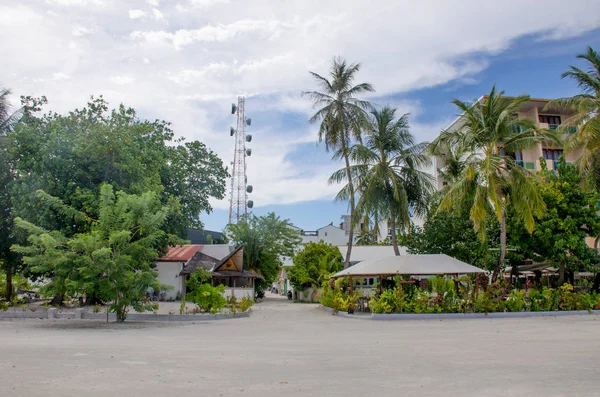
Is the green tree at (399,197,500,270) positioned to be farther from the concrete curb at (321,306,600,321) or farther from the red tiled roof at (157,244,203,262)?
the red tiled roof at (157,244,203,262)

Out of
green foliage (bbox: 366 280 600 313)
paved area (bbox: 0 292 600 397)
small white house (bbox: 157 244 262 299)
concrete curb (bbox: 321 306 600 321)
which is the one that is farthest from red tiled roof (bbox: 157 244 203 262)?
paved area (bbox: 0 292 600 397)

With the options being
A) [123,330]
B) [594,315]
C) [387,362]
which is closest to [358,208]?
[594,315]

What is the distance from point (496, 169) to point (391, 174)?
20.2ft

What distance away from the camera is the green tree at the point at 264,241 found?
41.4 metres

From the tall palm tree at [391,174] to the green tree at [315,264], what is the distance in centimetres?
1012

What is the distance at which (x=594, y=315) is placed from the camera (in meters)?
18.4

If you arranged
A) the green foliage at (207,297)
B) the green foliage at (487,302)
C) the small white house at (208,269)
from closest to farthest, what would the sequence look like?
the green foliage at (487,302)
the green foliage at (207,297)
the small white house at (208,269)

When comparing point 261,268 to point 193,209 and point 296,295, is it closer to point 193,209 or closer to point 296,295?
point 296,295

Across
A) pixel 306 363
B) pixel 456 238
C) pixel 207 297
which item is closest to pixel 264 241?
pixel 456 238

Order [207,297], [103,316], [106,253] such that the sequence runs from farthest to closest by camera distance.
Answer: [207,297]
[103,316]
[106,253]

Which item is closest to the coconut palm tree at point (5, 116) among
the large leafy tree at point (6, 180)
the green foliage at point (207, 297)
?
the large leafy tree at point (6, 180)

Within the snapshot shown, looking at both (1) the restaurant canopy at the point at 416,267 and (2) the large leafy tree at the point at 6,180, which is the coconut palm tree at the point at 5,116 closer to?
(2) the large leafy tree at the point at 6,180

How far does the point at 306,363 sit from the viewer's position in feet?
26.4

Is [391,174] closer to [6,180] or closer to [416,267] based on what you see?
[416,267]
